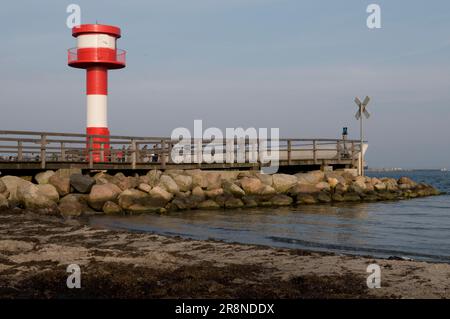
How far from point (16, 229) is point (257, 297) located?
7740mm

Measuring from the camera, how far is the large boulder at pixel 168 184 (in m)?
20.2

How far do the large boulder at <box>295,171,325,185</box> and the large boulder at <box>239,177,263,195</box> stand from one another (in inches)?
104

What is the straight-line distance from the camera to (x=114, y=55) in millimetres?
24938

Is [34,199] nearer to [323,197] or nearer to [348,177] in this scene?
[323,197]

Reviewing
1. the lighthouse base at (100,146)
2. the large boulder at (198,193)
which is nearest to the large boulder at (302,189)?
the large boulder at (198,193)

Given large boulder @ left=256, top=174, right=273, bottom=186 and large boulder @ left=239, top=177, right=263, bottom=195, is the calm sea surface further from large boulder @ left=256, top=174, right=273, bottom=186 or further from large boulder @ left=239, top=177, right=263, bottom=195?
large boulder @ left=256, top=174, right=273, bottom=186

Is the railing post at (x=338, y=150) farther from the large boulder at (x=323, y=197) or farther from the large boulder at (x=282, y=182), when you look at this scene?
the large boulder at (x=282, y=182)

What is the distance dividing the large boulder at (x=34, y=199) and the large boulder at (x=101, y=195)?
43.9 inches

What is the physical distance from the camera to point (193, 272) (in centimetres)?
807

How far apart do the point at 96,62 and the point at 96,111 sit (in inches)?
74.9

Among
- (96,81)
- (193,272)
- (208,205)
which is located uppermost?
(96,81)

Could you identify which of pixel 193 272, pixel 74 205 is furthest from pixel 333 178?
pixel 193 272
